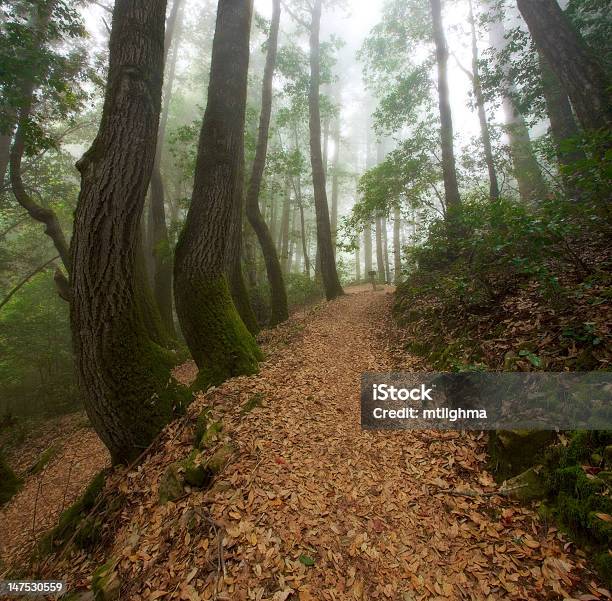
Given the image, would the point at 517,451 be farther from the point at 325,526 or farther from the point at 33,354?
the point at 33,354

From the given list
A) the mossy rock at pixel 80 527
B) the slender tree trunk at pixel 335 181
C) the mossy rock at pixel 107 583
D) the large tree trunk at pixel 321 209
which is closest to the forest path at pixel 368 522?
the mossy rock at pixel 107 583

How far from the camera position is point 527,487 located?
2.47 metres

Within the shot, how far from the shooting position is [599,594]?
5.94ft

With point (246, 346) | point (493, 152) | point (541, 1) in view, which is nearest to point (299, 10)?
point (493, 152)

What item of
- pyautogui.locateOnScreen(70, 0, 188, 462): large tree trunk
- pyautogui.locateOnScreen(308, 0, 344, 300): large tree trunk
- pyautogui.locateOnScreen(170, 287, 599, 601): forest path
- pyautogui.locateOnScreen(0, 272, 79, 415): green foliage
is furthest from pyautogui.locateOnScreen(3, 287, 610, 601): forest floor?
pyautogui.locateOnScreen(0, 272, 79, 415): green foliage

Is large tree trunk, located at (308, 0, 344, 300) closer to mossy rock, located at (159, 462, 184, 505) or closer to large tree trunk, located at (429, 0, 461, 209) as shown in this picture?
large tree trunk, located at (429, 0, 461, 209)

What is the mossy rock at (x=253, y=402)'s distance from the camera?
3761mm

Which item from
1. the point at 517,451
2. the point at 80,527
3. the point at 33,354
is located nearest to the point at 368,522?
Answer: the point at 517,451

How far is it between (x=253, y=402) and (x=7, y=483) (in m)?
6.31

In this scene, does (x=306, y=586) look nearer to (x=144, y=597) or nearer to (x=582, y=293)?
(x=144, y=597)

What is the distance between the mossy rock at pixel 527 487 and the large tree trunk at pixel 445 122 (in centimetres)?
816

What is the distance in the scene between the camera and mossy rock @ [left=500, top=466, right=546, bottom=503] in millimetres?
2420

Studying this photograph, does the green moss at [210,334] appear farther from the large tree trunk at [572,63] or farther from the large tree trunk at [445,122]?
the large tree trunk at [445,122]

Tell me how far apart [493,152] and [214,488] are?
13.8 meters
